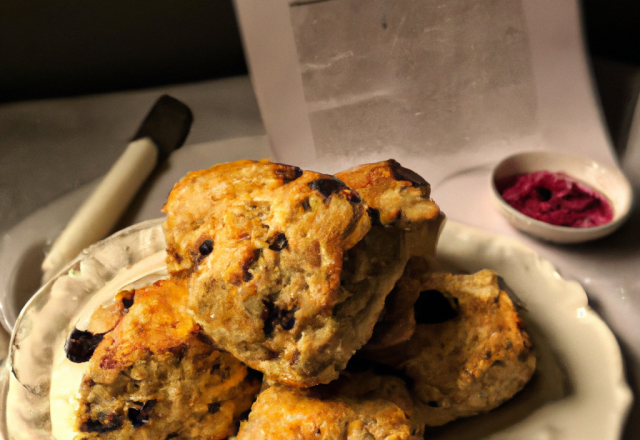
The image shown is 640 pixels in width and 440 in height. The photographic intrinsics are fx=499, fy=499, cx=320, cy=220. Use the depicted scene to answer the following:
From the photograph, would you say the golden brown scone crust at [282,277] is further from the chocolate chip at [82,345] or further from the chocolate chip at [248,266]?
the chocolate chip at [82,345]

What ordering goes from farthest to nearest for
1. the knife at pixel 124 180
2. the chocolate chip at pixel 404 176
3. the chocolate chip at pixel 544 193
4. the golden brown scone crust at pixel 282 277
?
the chocolate chip at pixel 544 193
the knife at pixel 124 180
the chocolate chip at pixel 404 176
the golden brown scone crust at pixel 282 277

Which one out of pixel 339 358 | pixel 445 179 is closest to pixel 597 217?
pixel 445 179

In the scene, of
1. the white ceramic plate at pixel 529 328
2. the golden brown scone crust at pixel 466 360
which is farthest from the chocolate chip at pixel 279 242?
the white ceramic plate at pixel 529 328

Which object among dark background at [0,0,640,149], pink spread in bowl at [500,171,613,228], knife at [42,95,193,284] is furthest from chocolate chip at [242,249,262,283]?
dark background at [0,0,640,149]

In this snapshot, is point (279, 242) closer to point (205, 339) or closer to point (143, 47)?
point (205, 339)

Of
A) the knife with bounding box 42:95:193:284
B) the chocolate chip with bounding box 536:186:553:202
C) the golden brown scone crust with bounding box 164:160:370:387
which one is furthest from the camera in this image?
the chocolate chip with bounding box 536:186:553:202

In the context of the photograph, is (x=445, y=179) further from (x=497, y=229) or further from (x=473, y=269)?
(x=473, y=269)

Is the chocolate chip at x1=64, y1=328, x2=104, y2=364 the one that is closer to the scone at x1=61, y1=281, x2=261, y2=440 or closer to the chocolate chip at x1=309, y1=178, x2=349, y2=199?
the scone at x1=61, y1=281, x2=261, y2=440
